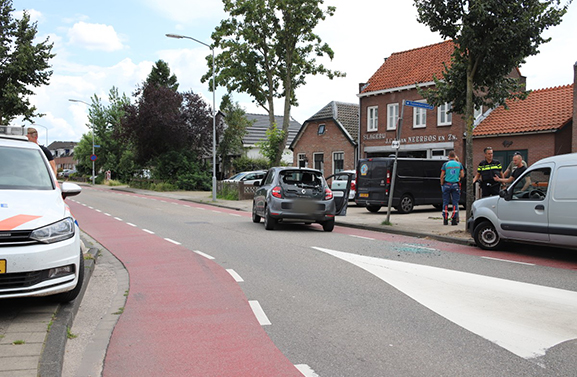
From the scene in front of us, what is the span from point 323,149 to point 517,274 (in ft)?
93.3

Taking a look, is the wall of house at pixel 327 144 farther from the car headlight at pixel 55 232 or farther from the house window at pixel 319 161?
the car headlight at pixel 55 232

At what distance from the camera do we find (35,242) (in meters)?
5.10

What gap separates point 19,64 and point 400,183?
17307 mm

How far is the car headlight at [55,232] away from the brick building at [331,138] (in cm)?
2876

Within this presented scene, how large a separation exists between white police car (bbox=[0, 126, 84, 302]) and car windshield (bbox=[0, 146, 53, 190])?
0.01 metres

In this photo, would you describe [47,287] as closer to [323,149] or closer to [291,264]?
[291,264]

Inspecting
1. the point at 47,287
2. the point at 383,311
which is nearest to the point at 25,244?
the point at 47,287

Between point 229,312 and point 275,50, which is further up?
point 275,50

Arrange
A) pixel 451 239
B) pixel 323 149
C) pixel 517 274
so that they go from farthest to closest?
pixel 323 149 < pixel 451 239 < pixel 517 274

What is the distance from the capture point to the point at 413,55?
32.5 metres

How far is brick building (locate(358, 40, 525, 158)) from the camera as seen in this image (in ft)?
92.3

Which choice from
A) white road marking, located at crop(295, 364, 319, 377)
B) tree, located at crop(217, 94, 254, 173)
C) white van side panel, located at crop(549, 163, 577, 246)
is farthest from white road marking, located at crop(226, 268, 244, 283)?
tree, located at crop(217, 94, 254, 173)

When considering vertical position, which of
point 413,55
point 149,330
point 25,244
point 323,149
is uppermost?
point 413,55

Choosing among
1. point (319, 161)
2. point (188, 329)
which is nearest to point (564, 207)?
point (188, 329)
